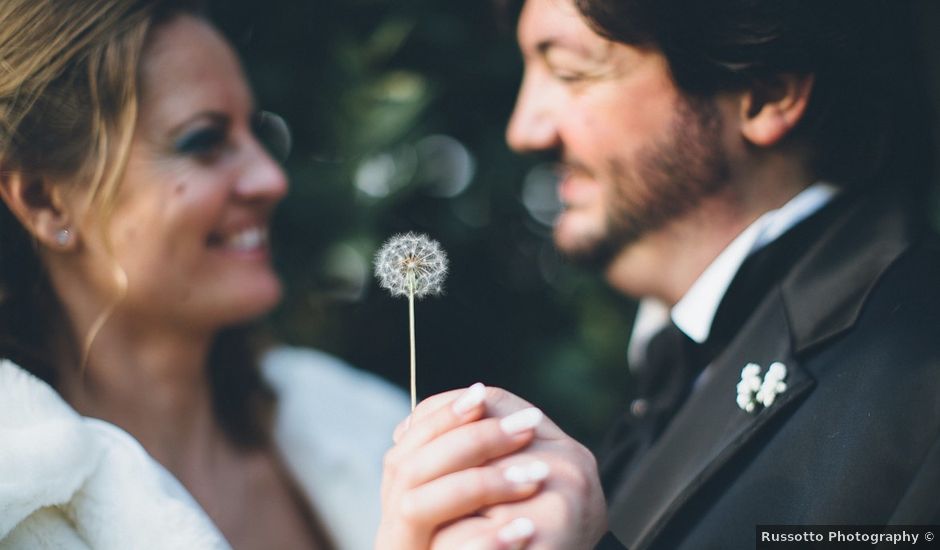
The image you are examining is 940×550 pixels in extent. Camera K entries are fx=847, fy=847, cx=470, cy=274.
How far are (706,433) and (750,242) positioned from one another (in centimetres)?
54

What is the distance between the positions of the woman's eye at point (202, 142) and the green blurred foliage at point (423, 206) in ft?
2.21

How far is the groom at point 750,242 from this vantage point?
1728 mm

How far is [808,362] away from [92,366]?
1.89 meters

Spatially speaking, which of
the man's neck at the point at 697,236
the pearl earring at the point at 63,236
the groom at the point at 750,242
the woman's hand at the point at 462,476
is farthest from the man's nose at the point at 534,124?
the pearl earring at the point at 63,236

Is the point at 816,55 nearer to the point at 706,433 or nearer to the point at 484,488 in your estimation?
the point at 706,433

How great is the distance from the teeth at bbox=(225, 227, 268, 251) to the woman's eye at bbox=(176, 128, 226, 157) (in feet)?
0.82

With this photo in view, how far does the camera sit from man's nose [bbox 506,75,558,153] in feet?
8.11

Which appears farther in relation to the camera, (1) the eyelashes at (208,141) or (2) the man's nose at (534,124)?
(2) the man's nose at (534,124)

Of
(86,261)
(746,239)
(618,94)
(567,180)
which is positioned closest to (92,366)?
(86,261)

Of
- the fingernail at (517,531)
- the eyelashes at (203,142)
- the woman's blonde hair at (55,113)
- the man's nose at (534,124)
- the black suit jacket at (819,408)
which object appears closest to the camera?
the fingernail at (517,531)

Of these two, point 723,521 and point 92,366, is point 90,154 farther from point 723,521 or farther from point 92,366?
point 723,521

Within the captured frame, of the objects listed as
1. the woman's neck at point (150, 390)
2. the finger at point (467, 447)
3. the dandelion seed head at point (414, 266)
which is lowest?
the woman's neck at point (150, 390)

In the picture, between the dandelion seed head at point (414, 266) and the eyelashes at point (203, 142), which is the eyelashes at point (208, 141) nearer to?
the eyelashes at point (203, 142)

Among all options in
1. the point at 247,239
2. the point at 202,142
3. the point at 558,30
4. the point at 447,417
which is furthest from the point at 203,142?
the point at 447,417
